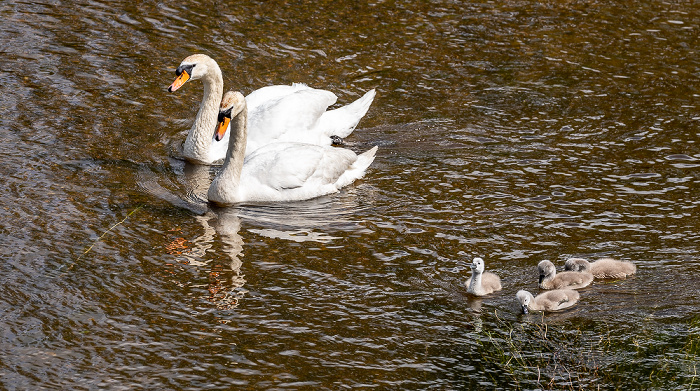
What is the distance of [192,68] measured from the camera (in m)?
12.4

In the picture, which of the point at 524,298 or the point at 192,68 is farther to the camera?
the point at 192,68

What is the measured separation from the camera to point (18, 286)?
27.8 ft

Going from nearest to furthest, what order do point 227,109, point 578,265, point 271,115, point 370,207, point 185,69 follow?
point 578,265, point 370,207, point 227,109, point 185,69, point 271,115

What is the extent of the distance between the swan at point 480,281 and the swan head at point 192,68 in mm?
5142

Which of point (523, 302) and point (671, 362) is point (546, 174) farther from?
point (671, 362)

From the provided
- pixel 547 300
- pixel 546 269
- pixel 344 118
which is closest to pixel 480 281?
pixel 547 300

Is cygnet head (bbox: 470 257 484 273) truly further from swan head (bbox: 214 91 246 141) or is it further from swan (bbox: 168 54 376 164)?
swan (bbox: 168 54 376 164)

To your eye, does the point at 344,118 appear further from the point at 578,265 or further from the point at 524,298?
the point at 524,298

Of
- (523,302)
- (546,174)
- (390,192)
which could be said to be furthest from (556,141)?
(523,302)

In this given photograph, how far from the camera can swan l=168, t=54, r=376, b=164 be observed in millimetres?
12297

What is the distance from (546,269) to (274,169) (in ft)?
12.2

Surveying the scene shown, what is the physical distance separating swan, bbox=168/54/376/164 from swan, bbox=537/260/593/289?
15.2ft

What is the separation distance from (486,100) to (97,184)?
5.84 metres

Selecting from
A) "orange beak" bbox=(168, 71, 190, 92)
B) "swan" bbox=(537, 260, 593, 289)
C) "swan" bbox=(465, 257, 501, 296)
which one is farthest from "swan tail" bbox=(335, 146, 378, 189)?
"swan" bbox=(537, 260, 593, 289)
